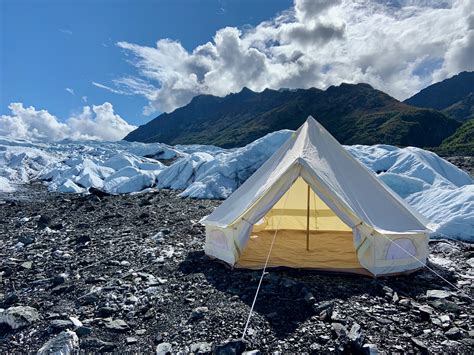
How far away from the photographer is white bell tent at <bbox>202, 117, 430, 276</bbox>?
8414 mm

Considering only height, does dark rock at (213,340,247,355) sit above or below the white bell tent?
below

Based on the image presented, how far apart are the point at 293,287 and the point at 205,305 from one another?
195 cm

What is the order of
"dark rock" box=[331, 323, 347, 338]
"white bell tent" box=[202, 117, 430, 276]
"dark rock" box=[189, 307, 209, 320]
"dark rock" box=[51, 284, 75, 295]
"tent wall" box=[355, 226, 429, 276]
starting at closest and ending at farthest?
"dark rock" box=[331, 323, 347, 338], "dark rock" box=[189, 307, 209, 320], "dark rock" box=[51, 284, 75, 295], "tent wall" box=[355, 226, 429, 276], "white bell tent" box=[202, 117, 430, 276]

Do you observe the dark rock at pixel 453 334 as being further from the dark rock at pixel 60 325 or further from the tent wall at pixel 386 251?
the dark rock at pixel 60 325

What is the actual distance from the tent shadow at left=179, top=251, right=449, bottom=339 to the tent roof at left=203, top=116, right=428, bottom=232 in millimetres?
1223

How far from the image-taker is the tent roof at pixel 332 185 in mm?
8680

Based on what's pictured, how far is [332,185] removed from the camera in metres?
8.74

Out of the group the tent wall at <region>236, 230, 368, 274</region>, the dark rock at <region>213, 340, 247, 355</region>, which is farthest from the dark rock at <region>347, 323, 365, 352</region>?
the tent wall at <region>236, 230, 368, 274</region>

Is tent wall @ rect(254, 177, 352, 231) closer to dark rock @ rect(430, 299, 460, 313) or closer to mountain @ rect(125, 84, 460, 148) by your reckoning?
dark rock @ rect(430, 299, 460, 313)

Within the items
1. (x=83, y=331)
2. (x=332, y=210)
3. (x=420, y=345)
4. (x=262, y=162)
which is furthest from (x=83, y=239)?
(x=262, y=162)

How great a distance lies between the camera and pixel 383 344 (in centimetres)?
546

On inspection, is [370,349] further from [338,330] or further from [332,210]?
[332,210]

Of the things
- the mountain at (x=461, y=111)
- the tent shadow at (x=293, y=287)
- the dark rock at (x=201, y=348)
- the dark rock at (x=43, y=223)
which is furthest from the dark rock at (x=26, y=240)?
the mountain at (x=461, y=111)

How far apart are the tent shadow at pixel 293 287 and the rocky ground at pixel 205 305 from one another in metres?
0.02
